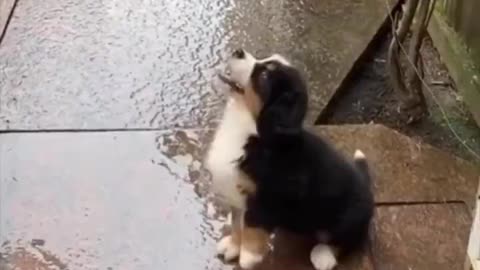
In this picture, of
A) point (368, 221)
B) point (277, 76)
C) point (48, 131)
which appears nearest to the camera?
point (277, 76)

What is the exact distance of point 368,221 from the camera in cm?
231

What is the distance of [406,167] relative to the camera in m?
2.72

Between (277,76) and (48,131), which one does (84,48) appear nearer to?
(48,131)

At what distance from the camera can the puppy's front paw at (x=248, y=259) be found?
2.27 meters

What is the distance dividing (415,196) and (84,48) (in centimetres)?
127

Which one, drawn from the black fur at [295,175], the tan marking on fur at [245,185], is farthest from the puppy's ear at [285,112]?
the tan marking on fur at [245,185]

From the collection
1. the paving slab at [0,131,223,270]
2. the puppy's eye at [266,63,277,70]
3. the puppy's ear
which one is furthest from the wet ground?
the puppy's eye at [266,63,277,70]

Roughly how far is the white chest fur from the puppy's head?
0.05 m

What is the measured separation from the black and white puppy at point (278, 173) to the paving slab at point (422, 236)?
0.12 metres

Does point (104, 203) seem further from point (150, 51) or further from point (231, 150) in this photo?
point (150, 51)

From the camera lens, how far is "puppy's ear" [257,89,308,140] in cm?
207

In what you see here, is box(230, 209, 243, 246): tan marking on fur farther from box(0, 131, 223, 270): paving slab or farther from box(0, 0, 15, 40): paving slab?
box(0, 0, 15, 40): paving slab

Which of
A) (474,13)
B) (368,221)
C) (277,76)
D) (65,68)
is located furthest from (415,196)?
(65,68)

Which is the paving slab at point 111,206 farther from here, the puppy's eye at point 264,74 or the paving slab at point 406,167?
the puppy's eye at point 264,74
